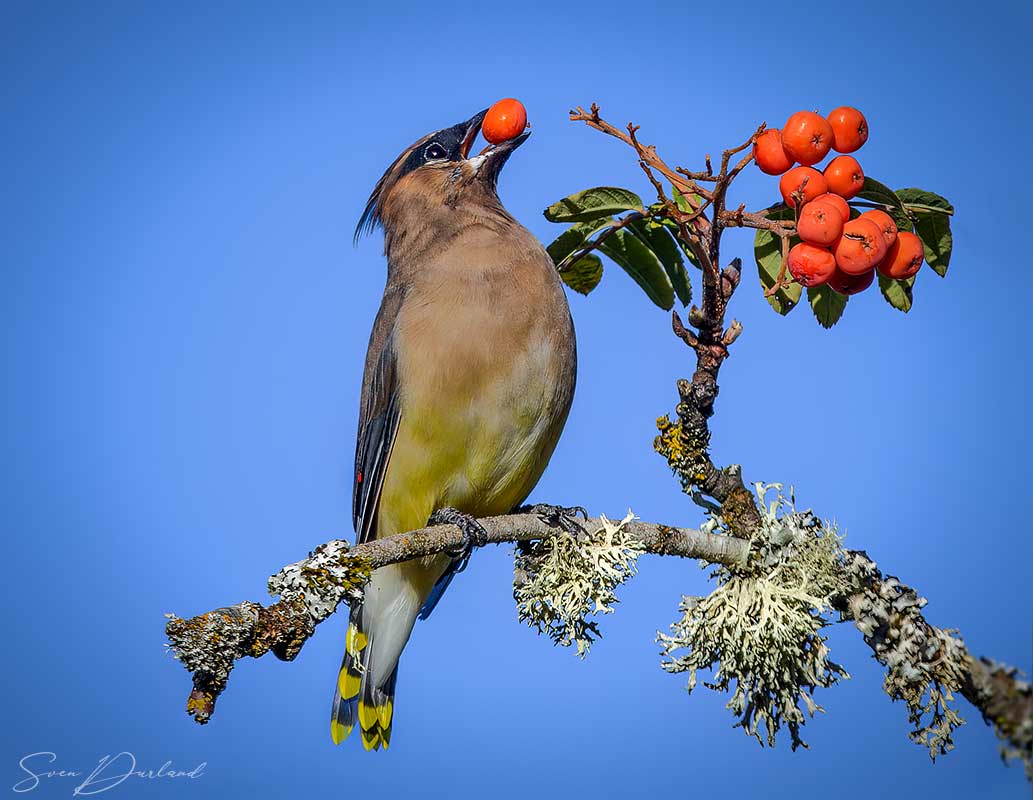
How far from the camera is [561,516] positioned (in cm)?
427

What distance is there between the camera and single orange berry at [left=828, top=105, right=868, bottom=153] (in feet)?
11.7

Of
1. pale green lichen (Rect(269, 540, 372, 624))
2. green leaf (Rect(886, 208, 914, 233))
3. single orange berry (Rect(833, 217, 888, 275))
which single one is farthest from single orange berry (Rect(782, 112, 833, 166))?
pale green lichen (Rect(269, 540, 372, 624))

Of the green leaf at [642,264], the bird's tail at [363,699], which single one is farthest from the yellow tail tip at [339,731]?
the green leaf at [642,264]

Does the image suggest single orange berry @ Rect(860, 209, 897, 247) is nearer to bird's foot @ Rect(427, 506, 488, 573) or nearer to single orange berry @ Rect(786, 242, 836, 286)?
single orange berry @ Rect(786, 242, 836, 286)

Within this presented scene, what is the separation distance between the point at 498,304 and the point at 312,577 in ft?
6.19

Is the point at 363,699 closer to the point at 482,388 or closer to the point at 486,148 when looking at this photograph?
the point at 482,388

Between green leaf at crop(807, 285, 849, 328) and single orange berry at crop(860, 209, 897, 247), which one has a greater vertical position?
green leaf at crop(807, 285, 849, 328)

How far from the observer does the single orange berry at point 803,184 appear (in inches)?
139

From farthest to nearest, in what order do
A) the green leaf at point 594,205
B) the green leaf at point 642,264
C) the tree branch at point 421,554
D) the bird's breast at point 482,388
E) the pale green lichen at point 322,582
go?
the bird's breast at point 482,388
the green leaf at point 642,264
the green leaf at point 594,205
the pale green lichen at point 322,582
the tree branch at point 421,554

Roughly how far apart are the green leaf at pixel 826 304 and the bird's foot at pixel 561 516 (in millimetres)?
1081

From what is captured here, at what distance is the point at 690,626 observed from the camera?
3.70 metres

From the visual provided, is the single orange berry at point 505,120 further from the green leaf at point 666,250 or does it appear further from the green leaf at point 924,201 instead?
the green leaf at point 924,201

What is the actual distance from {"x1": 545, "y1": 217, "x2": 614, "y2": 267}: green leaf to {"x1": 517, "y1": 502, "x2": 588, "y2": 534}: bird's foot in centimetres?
96

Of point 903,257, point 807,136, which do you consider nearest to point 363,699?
point 903,257
